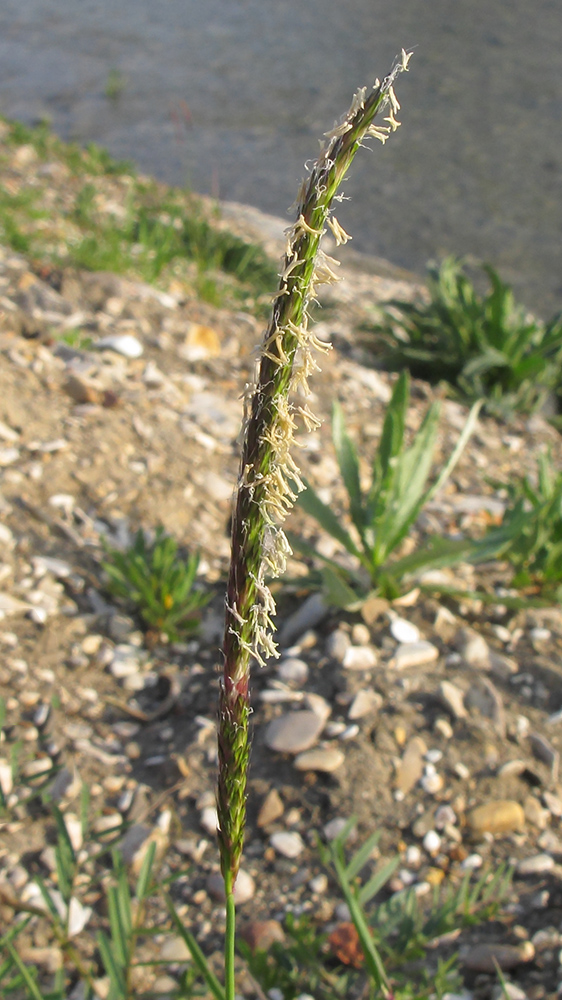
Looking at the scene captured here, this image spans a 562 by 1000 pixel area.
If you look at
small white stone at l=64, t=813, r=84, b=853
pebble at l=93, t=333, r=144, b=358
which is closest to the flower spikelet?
small white stone at l=64, t=813, r=84, b=853

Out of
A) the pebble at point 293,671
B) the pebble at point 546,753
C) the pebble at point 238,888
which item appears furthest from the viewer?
the pebble at point 293,671

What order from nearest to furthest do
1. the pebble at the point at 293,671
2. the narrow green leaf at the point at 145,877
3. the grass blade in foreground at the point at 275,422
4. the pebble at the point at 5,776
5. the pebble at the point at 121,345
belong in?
the grass blade in foreground at the point at 275,422 < the narrow green leaf at the point at 145,877 < the pebble at the point at 5,776 < the pebble at the point at 293,671 < the pebble at the point at 121,345

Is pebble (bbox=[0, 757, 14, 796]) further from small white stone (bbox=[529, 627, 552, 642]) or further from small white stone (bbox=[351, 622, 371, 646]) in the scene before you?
small white stone (bbox=[529, 627, 552, 642])

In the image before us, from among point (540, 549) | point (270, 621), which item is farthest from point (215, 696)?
point (270, 621)

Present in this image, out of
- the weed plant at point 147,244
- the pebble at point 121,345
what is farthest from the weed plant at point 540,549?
the weed plant at point 147,244

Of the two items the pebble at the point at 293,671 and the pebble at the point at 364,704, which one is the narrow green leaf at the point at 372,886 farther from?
the pebble at the point at 293,671

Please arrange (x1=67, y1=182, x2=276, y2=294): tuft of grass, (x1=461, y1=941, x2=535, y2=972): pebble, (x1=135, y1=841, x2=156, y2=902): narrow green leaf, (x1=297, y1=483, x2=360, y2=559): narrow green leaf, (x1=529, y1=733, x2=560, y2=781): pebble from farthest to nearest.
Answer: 1. (x1=67, y1=182, x2=276, y2=294): tuft of grass
2. (x1=297, y1=483, x2=360, y2=559): narrow green leaf
3. (x1=529, y1=733, x2=560, y2=781): pebble
4. (x1=461, y1=941, x2=535, y2=972): pebble
5. (x1=135, y1=841, x2=156, y2=902): narrow green leaf
